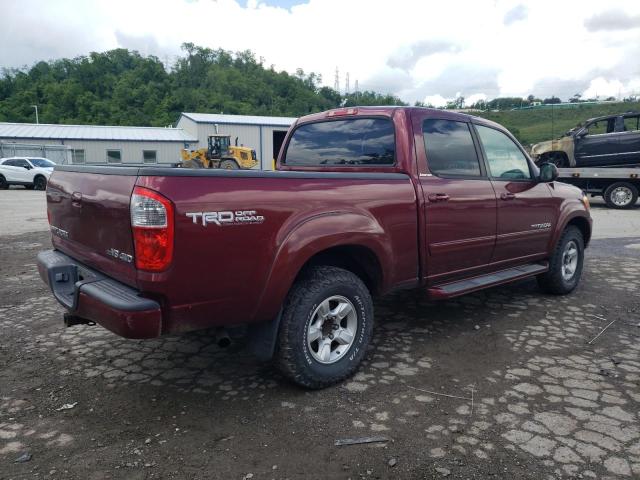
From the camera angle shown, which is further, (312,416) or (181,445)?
(312,416)

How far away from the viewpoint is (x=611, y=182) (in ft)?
47.2

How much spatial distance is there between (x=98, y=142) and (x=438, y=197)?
35.2 meters

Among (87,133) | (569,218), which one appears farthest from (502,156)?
(87,133)

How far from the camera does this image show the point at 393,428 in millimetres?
2785

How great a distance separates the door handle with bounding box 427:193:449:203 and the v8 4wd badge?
153 centimetres

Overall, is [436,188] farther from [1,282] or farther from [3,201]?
[3,201]

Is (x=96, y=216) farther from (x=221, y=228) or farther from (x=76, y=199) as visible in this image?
(x=221, y=228)

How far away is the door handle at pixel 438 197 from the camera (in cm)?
375

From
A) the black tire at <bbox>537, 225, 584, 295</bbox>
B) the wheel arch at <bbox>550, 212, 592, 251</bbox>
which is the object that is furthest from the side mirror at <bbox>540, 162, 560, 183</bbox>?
the black tire at <bbox>537, 225, 584, 295</bbox>

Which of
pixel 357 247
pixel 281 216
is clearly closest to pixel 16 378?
pixel 281 216

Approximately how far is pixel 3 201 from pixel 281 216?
55.4 ft

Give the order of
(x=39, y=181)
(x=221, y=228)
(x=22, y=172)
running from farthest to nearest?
(x=39, y=181) → (x=22, y=172) → (x=221, y=228)

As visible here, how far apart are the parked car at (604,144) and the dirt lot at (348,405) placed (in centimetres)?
1216

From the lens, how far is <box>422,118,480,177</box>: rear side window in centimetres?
396
